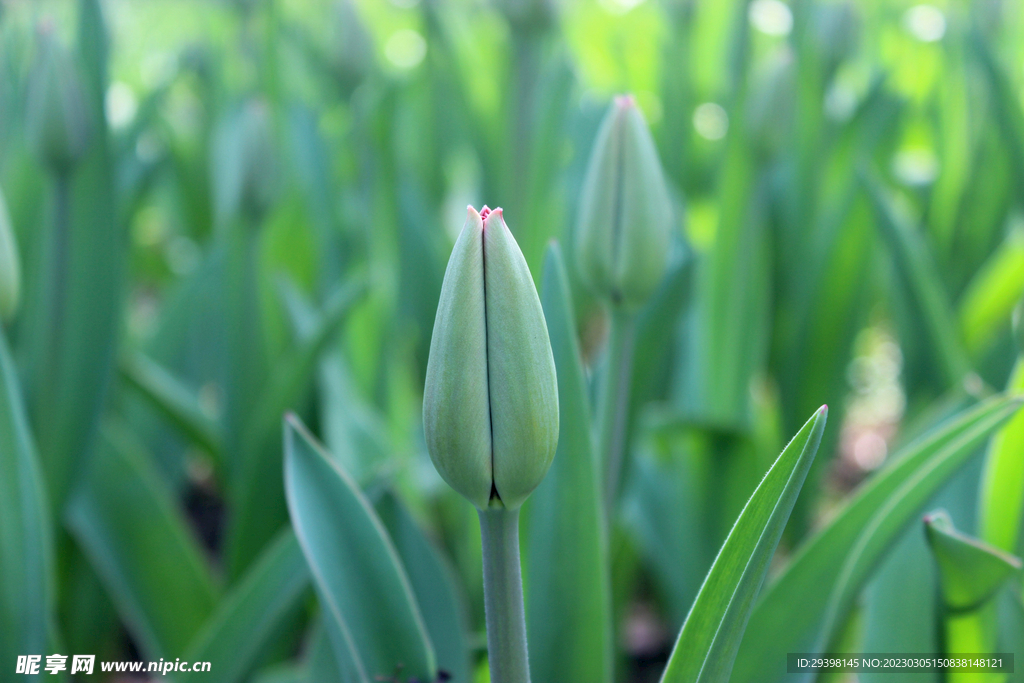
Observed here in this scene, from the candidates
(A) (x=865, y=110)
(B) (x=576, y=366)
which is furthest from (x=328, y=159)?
(B) (x=576, y=366)

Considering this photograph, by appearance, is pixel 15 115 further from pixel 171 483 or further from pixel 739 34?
pixel 739 34

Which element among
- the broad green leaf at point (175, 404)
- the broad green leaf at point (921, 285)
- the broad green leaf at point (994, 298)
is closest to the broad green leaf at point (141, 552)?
the broad green leaf at point (175, 404)

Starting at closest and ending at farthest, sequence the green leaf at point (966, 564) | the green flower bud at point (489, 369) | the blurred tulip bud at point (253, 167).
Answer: the green flower bud at point (489, 369) < the green leaf at point (966, 564) < the blurred tulip bud at point (253, 167)

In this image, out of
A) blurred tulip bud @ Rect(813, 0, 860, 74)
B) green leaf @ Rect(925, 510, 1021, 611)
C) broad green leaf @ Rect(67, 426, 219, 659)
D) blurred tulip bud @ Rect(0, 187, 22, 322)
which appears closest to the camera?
green leaf @ Rect(925, 510, 1021, 611)

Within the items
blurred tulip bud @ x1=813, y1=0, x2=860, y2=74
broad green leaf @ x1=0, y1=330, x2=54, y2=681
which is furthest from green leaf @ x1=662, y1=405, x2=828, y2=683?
blurred tulip bud @ x1=813, y1=0, x2=860, y2=74

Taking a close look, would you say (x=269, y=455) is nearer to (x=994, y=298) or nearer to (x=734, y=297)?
(x=734, y=297)

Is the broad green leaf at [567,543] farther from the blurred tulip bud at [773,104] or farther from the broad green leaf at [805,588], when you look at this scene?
the blurred tulip bud at [773,104]

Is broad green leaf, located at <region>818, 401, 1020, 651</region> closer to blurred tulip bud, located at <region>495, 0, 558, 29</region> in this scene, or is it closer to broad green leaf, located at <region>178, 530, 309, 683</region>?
broad green leaf, located at <region>178, 530, 309, 683</region>
